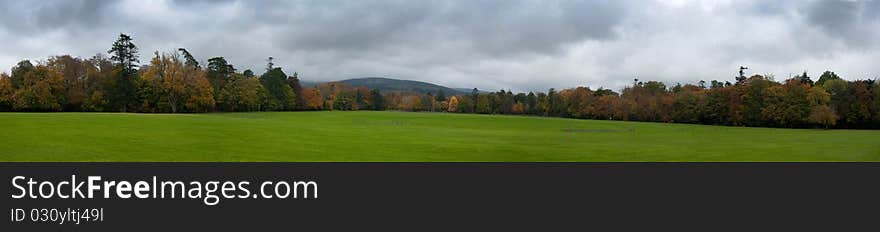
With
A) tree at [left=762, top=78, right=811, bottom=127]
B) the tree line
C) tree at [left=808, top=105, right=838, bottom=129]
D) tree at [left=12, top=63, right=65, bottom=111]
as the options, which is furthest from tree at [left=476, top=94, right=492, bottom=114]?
tree at [left=12, top=63, right=65, bottom=111]

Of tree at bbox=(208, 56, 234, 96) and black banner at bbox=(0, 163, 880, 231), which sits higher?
tree at bbox=(208, 56, 234, 96)

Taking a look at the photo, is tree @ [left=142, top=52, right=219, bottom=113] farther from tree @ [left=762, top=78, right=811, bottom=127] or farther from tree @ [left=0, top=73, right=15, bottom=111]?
tree @ [left=762, top=78, right=811, bottom=127]

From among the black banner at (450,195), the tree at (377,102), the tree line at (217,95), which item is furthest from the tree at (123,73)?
the tree at (377,102)

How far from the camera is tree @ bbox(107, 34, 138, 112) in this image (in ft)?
287

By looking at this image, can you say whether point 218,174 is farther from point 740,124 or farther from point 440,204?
point 740,124

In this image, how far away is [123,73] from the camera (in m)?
89.1

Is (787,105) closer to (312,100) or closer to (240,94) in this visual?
(240,94)

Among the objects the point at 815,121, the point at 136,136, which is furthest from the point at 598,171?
the point at 815,121

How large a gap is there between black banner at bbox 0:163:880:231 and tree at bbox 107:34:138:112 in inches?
3240

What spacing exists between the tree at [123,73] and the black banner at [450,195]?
82293 millimetres

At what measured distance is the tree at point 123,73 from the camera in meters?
87.5

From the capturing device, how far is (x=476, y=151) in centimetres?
2614

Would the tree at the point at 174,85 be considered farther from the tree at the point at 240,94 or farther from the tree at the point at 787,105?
the tree at the point at 787,105

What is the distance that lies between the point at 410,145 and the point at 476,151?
393 cm
